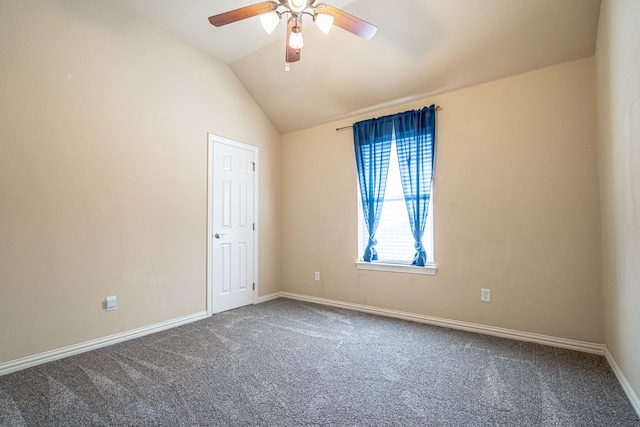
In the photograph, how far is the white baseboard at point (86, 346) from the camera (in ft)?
7.66

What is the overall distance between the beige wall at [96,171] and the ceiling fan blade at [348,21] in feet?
6.70

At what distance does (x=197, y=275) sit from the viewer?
3.61 meters

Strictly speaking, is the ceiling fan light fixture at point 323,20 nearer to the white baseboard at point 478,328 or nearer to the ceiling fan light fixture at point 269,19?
the ceiling fan light fixture at point 269,19

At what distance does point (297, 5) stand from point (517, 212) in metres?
2.55

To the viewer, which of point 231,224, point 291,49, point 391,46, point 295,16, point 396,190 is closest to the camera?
point 295,16

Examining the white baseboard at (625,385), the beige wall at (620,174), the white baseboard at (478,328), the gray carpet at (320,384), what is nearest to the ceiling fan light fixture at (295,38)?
the beige wall at (620,174)

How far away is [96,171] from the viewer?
9.25ft

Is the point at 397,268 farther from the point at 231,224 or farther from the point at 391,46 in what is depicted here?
the point at 391,46

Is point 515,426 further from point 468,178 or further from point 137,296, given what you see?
point 137,296

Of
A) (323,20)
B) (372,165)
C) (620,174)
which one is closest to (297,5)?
(323,20)

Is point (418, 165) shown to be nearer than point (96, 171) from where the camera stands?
No

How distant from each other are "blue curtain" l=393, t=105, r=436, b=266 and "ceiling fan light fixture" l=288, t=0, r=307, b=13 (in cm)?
181

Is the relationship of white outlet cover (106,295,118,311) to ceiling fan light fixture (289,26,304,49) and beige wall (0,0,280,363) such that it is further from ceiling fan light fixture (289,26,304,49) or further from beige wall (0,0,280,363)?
ceiling fan light fixture (289,26,304,49)

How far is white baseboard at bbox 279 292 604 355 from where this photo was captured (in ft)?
8.63
